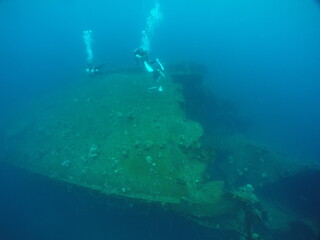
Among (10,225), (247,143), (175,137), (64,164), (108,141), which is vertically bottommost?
(10,225)

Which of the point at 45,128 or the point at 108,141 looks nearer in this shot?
the point at 108,141

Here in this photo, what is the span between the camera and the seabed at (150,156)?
5.46 meters

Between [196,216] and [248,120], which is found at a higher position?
[196,216]

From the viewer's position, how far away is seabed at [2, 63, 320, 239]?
5.46 meters

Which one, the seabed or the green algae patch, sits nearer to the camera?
the seabed

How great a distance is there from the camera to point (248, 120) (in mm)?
16094

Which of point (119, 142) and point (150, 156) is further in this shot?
point (119, 142)

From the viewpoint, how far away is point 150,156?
602cm

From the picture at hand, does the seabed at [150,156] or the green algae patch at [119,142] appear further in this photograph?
the green algae patch at [119,142]

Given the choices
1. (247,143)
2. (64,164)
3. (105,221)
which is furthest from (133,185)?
(247,143)

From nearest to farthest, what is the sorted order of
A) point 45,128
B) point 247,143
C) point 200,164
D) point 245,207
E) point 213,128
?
point 245,207, point 200,164, point 45,128, point 247,143, point 213,128

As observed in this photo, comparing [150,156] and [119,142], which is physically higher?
[150,156]

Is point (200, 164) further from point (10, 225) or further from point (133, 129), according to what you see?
point (10, 225)

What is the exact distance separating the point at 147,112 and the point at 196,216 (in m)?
3.24
